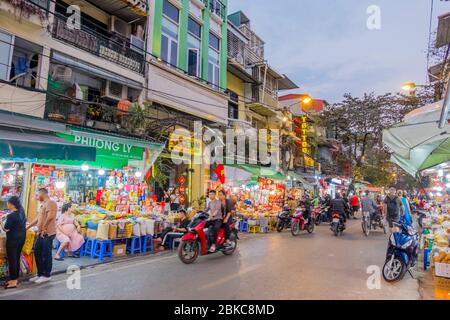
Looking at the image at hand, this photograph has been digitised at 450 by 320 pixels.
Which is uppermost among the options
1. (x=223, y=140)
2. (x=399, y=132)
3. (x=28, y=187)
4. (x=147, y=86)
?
(x=147, y=86)

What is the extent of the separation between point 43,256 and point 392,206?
33.7ft

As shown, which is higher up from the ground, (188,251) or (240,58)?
(240,58)

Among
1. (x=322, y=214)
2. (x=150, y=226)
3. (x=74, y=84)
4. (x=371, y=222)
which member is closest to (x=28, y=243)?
(x=150, y=226)

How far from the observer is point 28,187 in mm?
10727

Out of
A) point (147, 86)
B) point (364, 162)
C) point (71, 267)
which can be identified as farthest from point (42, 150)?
point (364, 162)

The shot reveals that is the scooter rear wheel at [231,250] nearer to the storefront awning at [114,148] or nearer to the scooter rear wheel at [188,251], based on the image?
the scooter rear wheel at [188,251]

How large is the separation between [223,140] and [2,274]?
1464cm

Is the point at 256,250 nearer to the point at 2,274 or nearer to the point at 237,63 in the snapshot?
the point at 2,274

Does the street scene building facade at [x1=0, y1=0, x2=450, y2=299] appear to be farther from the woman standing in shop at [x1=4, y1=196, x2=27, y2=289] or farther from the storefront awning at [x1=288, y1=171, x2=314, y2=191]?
the storefront awning at [x1=288, y1=171, x2=314, y2=191]

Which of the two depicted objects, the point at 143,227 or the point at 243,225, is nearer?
the point at 143,227

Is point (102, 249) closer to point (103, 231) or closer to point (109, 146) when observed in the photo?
point (103, 231)

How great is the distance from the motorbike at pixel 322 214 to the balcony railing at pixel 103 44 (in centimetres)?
1285

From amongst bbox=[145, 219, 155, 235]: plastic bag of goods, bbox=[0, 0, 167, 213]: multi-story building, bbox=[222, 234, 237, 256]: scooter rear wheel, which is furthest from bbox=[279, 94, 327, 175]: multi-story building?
bbox=[145, 219, 155, 235]: plastic bag of goods

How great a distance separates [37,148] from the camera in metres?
8.87
